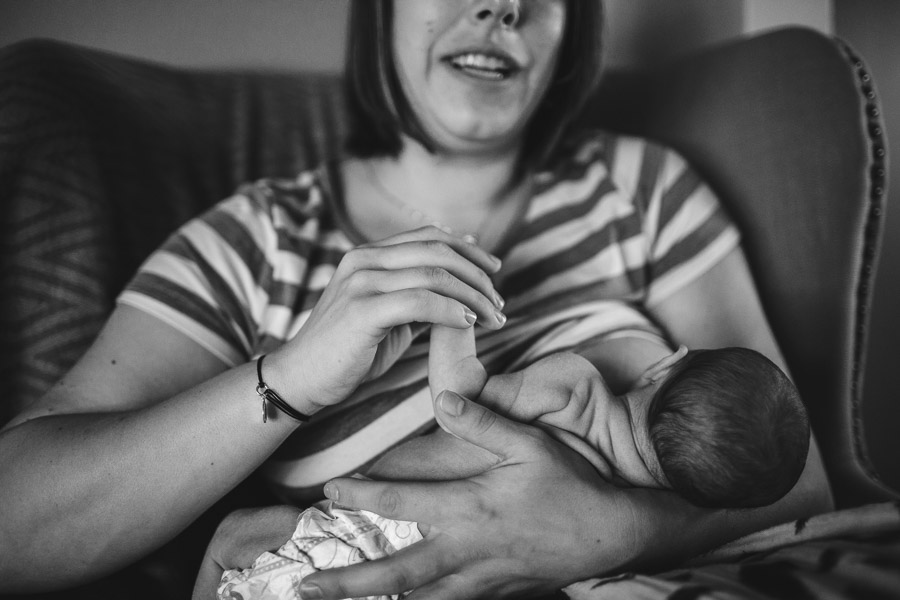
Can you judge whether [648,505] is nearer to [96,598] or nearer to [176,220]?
[96,598]

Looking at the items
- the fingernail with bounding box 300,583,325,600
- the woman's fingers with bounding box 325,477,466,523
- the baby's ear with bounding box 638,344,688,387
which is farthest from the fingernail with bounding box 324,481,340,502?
the baby's ear with bounding box 638,344,688,387

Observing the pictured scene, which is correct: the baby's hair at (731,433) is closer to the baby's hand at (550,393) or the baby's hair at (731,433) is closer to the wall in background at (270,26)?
the baby's hand at (550,393)

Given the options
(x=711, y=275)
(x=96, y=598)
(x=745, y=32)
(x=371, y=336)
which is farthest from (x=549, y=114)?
(x=96, y=598)

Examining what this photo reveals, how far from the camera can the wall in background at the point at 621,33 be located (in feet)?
5.07

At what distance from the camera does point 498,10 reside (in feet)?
3.31

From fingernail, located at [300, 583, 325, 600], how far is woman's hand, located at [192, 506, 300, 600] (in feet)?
0.42

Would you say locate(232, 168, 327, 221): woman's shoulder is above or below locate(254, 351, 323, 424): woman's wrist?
above

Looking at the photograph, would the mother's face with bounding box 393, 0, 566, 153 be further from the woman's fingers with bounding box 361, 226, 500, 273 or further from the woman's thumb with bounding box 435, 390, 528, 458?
the woman's thumb with bounding box 435, 390, 528, 458

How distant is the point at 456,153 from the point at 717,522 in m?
0.73

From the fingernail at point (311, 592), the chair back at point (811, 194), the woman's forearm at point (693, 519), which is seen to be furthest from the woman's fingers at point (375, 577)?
the chair back at point (811, 194)

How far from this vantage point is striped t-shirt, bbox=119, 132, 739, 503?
94cm

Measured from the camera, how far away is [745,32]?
185 centimetres

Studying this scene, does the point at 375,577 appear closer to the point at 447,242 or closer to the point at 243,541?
the point at 243,541

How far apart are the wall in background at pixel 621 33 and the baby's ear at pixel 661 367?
1261 millimetres
